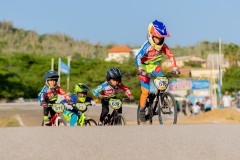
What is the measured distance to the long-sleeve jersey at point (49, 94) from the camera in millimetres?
12641

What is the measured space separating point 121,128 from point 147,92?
2679 millimetres

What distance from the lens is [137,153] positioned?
232 inches

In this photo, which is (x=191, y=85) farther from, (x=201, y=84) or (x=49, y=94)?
(x=49, y=94)

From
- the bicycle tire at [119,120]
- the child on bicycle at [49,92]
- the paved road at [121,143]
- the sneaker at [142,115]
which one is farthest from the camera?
the child on bicycle at [49,92]

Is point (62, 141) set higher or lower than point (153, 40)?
lower

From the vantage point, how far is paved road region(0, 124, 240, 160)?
5773 millimetres

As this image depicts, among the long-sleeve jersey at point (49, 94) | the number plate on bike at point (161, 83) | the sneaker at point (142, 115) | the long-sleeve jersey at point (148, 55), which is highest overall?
the long-sleeve jersey at point (148, 55)

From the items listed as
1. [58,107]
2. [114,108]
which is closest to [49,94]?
[58,107]

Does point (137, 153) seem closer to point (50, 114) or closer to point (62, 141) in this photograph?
point (62, 141)

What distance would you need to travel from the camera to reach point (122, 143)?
6531 mm

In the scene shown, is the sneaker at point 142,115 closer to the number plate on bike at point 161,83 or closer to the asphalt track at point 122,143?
the number plate on bike at point 161,83

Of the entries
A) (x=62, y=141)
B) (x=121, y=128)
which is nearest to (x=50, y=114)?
(x=121, y=128)

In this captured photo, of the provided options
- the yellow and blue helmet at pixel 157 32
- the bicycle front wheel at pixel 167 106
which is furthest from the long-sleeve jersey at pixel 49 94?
the yellow and blue helmet at pixel 157 32

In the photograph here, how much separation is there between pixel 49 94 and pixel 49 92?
41mm
